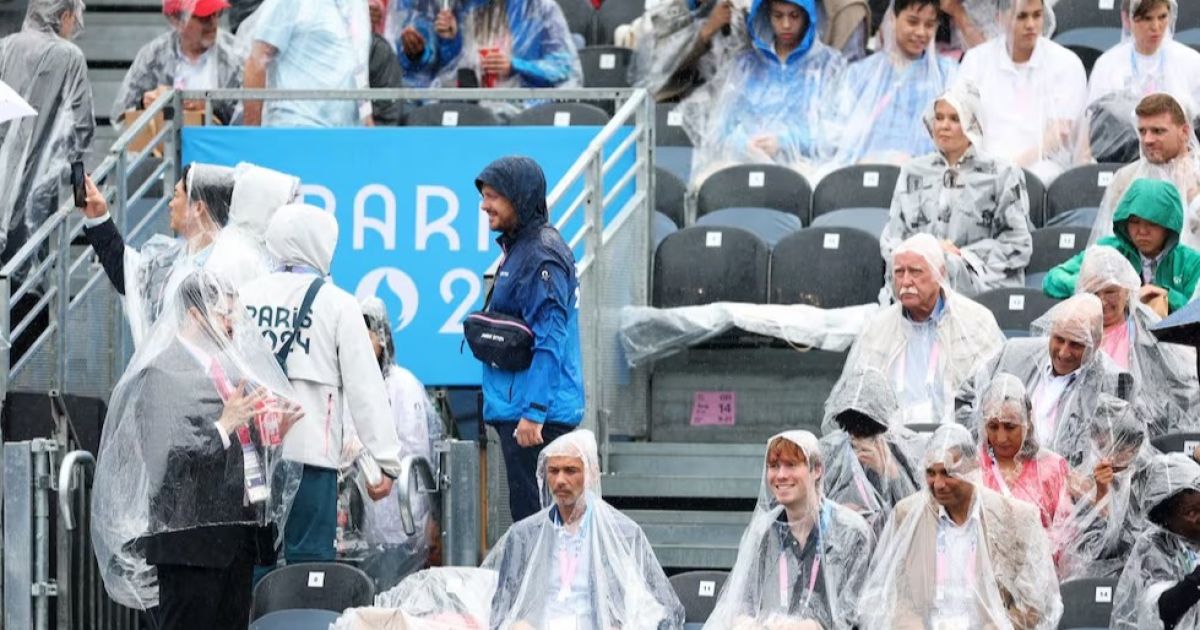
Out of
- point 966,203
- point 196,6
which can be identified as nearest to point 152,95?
point 196,6

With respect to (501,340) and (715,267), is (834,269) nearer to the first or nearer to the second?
(715,267)

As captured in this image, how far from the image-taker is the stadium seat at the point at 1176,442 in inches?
367

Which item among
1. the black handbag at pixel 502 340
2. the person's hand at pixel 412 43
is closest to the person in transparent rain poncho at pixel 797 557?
the black handbag at pixel 502 340

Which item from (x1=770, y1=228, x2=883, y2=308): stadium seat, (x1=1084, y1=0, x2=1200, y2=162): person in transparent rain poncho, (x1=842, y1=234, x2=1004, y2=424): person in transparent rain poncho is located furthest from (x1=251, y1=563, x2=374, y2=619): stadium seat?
(x1=1084, y1=0, x2=1200, y2=162): person in transparent rain poncho

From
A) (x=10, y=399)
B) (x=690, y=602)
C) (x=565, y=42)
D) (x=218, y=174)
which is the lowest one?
(x=690, y=602)

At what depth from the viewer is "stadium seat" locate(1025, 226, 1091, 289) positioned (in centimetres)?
1123

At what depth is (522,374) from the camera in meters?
9.46

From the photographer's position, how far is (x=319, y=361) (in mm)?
9000

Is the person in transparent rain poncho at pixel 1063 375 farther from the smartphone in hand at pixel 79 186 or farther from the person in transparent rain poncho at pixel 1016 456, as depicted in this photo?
the smartphone in hand at pixel 79 186

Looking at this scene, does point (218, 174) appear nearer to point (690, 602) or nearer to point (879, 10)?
point (690, 602)

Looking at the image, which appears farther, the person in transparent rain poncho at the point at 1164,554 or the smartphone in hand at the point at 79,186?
the smartphone in hand at the point at 79,186

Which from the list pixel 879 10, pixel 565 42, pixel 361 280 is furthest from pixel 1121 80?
pixel 361 280

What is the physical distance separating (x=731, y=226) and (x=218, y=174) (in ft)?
8.80

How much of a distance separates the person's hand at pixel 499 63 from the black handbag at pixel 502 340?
389 cm
